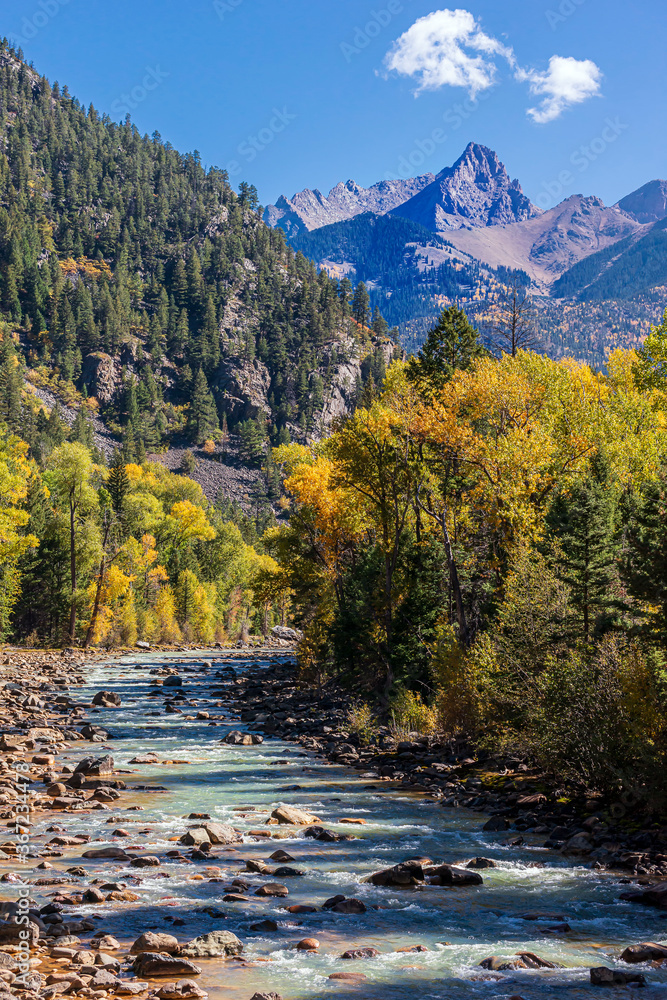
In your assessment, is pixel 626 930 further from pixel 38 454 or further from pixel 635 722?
pixel 38 454

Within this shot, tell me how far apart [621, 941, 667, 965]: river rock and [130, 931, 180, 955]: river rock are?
575 centimetres

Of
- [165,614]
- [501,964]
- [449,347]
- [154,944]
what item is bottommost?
[501,964]

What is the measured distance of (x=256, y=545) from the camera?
140m

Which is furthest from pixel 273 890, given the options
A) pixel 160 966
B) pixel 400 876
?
pixel 160 966

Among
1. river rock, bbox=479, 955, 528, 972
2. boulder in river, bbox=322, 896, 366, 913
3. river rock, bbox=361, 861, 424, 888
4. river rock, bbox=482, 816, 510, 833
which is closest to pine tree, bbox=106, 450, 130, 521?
river rock, bbox=482, 816, 510, 833

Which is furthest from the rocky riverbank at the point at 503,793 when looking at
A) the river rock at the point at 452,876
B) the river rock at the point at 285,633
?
the river rock at the point at 285,633

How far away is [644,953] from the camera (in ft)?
31.6

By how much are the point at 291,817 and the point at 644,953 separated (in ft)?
30.8

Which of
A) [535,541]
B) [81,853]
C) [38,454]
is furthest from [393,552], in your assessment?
[38,454]

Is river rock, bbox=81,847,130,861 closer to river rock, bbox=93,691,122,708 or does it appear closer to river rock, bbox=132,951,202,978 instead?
river rock, bbox=132,951,202,978

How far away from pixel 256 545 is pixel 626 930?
429ft

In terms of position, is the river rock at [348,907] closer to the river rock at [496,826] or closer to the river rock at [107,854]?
the river rock at [107,854]

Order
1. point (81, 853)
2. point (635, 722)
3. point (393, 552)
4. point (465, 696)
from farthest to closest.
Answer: point (393, 552)
point (465, 696)
point (635, 722)
point (81, 853)

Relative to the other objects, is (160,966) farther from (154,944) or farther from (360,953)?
(360,953)
